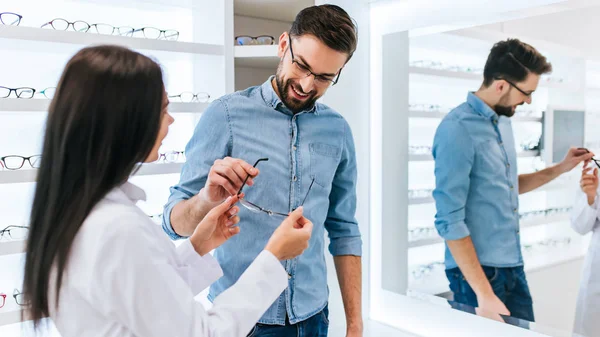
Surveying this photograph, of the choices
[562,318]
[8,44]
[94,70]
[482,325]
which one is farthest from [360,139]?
[94,70]

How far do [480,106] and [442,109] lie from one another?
19cm

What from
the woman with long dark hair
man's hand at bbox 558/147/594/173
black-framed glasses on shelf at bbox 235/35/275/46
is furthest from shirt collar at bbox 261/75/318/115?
man's hand at bbox 558/147/594/173

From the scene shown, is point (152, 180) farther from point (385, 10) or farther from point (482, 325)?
point (482, 325)

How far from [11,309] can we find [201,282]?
3.46 feet

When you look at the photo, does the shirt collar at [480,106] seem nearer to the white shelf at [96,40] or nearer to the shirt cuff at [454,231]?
the shirt cuff at [454,231]

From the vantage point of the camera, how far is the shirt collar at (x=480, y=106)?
1956 mm

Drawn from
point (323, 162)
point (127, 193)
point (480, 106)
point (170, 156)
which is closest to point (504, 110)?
point (480, 106)

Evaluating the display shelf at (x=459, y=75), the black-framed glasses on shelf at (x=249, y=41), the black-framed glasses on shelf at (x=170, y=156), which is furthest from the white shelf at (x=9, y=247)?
the display shelf at (x=459, y=75)

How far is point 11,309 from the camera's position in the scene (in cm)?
181

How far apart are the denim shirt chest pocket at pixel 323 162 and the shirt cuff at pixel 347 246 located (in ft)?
0.56

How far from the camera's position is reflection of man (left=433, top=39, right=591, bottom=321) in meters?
1.88

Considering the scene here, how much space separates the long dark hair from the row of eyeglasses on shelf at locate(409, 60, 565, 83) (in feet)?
4.70

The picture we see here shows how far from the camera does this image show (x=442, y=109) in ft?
7.01

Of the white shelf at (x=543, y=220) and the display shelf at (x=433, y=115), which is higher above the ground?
the display shelf at (x=433, y=115)
